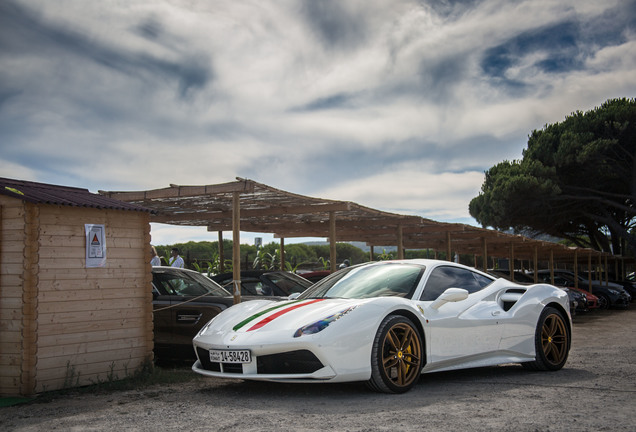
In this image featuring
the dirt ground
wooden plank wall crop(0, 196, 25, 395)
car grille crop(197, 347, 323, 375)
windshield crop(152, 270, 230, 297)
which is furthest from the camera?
windshield crop(152, 270, 230, 297)

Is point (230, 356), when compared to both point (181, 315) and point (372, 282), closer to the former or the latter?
point (372, 282)

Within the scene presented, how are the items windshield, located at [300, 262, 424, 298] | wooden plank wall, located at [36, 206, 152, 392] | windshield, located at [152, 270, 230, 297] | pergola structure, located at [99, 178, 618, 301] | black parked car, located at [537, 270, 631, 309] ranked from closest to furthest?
wooden plank wall, located at [36, 206, 152, 392] → windshield, located at [300, 262, 424, 298] → windshield, located at [152, 270, 230, 297] → pergola structure, located at [99, 178, 618, 301] → black parked car, located at [537, 270, 631, 309]

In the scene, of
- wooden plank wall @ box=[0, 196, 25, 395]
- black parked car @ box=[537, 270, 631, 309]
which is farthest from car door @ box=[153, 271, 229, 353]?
black parked car @ box=[537, 270, 631, 309]

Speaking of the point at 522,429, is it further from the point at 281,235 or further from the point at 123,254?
the point at 281,235

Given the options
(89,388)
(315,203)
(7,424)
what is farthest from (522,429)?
(315,203)

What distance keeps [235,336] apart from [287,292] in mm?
5315

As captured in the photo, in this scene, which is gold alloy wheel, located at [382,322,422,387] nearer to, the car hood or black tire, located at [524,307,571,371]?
the car hood

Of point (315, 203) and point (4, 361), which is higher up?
point (315, 203)

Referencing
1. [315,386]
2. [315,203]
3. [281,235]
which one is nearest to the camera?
[315,386]

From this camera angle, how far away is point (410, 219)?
1497 centimetres

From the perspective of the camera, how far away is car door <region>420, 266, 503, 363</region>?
6.20 metres

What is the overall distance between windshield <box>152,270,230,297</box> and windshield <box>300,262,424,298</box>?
2.36 meters

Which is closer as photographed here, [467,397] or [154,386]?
[467,397]

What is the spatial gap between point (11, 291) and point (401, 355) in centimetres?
389
